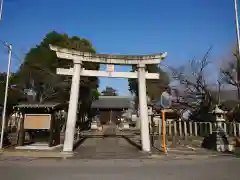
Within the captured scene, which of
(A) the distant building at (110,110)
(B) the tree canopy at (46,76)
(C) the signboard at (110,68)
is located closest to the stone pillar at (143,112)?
(C) the signboard at (110,68)

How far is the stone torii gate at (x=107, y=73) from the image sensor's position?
14.7 metres

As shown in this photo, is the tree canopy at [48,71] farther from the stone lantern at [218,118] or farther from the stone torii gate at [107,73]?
the stone lantern at [218,118]

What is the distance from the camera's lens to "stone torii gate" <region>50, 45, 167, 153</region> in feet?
48.3

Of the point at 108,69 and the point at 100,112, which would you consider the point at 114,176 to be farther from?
the point at 100,112

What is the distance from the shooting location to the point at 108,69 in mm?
16078

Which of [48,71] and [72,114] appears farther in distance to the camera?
[48,71]

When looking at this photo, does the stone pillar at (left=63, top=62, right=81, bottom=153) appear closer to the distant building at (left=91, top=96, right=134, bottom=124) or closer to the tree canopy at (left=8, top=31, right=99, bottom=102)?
the tree canopy at (left=8, top=31, right=99, bottom=102)

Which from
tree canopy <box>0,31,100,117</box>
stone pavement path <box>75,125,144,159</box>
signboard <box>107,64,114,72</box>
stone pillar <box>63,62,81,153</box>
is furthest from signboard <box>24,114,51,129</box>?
tree canopy <box>0,31,100,117</box>

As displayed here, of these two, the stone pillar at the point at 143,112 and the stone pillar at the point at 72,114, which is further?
the stone pillar at the point at 143,112

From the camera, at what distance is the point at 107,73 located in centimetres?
1605

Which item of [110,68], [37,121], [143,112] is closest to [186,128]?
[143,112]

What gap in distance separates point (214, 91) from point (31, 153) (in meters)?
28.2

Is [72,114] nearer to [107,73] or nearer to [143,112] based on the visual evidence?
[107,73]

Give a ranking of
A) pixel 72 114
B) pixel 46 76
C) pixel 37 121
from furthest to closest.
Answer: pixel 46 76, pixel 37 121, pixel 72 114
